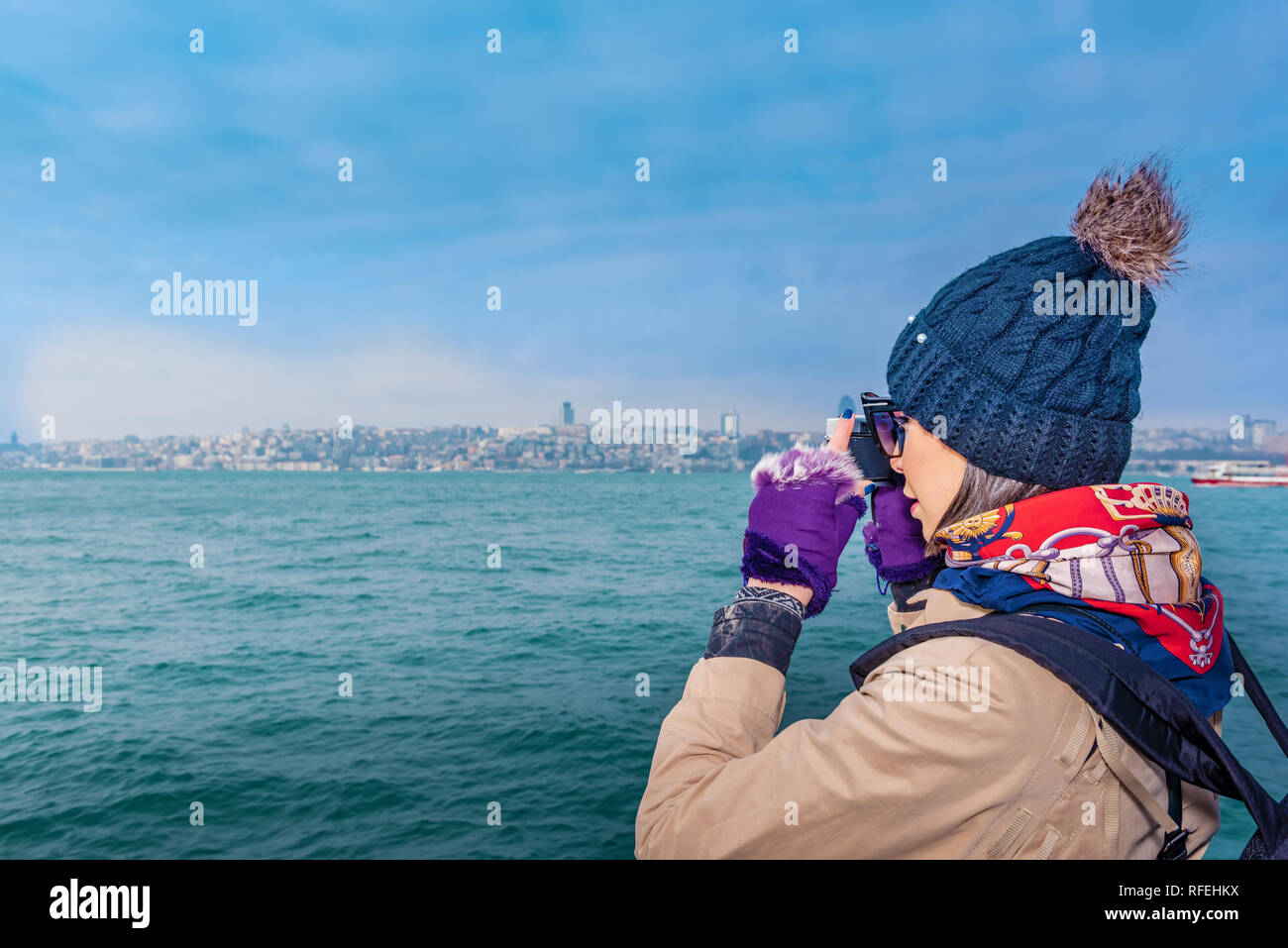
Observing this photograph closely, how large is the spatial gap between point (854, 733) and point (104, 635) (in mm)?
27207

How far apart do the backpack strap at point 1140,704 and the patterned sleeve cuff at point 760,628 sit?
15.5 inches

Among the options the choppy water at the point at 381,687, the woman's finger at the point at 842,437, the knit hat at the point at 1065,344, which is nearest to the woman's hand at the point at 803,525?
the woman's finger at the point at 842,437

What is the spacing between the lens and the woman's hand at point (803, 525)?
4.88 feet

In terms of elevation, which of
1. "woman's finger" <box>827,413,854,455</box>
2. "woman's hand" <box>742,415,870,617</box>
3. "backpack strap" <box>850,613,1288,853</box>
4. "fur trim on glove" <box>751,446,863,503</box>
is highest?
"woman's finger" <box>827,413,854,455</box>

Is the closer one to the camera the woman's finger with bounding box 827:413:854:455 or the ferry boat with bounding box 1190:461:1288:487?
the woman's finger with bounding box 827:413:854:455

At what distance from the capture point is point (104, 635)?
21844mm

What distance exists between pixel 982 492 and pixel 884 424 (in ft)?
1.03

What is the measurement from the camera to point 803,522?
149 cm

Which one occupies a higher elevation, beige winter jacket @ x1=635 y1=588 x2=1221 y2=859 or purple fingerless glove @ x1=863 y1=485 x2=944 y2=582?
purple fingerless glove @ x1=863 y1=485 x2=944 y2=582

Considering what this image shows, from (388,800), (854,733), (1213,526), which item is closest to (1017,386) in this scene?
(854,733)

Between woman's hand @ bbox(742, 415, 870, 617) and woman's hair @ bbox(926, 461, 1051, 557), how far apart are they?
0.20 meters

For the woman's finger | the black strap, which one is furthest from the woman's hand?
the black strap

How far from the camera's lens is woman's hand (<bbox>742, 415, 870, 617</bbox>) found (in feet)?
4.88

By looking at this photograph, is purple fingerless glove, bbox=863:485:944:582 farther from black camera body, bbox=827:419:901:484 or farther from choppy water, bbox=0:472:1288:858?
choppy water, bbox=0:472:1288:858
